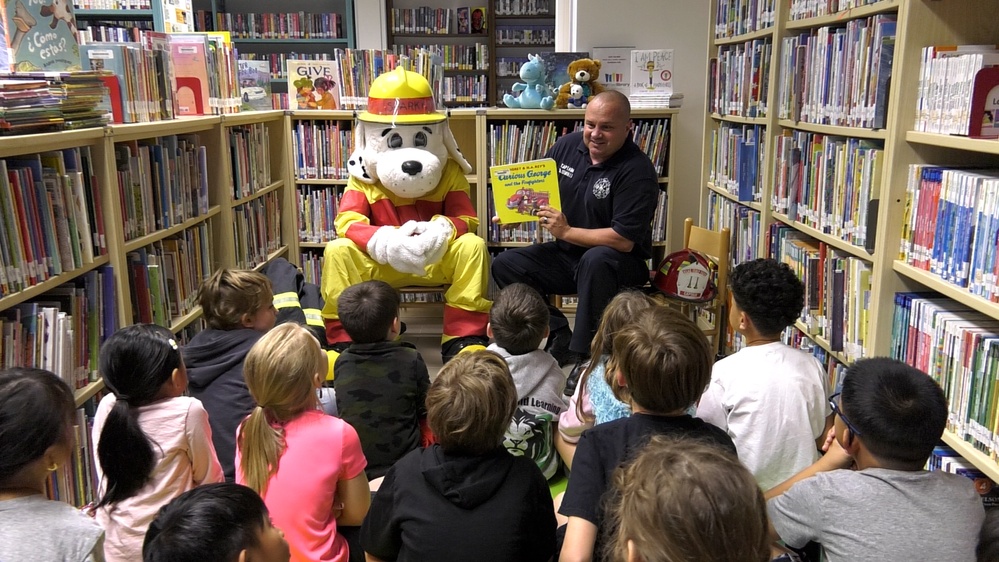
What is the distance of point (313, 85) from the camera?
3975 millimetres

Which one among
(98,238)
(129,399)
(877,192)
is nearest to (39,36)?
(98,238)

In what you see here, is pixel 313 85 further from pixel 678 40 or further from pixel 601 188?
pixel 678 40

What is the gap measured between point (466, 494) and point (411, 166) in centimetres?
215

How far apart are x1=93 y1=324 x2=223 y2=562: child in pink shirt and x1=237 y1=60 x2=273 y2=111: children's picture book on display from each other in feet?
7.98

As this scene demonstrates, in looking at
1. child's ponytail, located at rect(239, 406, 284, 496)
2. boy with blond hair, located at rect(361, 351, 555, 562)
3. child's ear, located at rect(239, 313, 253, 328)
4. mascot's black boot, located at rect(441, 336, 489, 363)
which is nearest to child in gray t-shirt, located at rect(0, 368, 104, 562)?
child's ponytail, located at rect(239, 406, 284, 496)

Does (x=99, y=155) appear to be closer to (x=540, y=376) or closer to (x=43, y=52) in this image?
(x=43, y=52)

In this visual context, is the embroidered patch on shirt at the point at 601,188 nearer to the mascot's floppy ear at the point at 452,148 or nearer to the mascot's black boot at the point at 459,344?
the mascot's floppy ear at the point at 452,148

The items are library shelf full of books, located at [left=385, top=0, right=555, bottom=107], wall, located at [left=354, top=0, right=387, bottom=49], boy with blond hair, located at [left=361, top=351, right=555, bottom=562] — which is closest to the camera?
boy with blond hair, located at [left=361, top=351, right=555, bottom=562]

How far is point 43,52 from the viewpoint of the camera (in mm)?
2090

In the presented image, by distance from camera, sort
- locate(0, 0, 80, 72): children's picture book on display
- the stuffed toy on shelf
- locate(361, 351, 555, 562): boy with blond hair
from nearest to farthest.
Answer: locate(361, 351, 555, 562): boy with blond hair
locate(0, 0, 80, 72): children's picture book on display
the stuffed toy on shelf

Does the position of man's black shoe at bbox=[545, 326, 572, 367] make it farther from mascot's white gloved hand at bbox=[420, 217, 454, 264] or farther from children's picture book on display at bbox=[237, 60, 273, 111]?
children's picture book on display at bbox=[237, 60, 273, 111]

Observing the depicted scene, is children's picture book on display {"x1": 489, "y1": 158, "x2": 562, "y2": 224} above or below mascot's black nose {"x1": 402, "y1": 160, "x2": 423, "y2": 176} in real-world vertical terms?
below

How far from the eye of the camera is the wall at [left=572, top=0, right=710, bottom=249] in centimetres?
406

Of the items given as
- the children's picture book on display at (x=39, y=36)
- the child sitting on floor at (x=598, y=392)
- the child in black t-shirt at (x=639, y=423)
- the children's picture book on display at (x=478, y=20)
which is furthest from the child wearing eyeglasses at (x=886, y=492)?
the children's picture book on display at (x=478, y=20)
